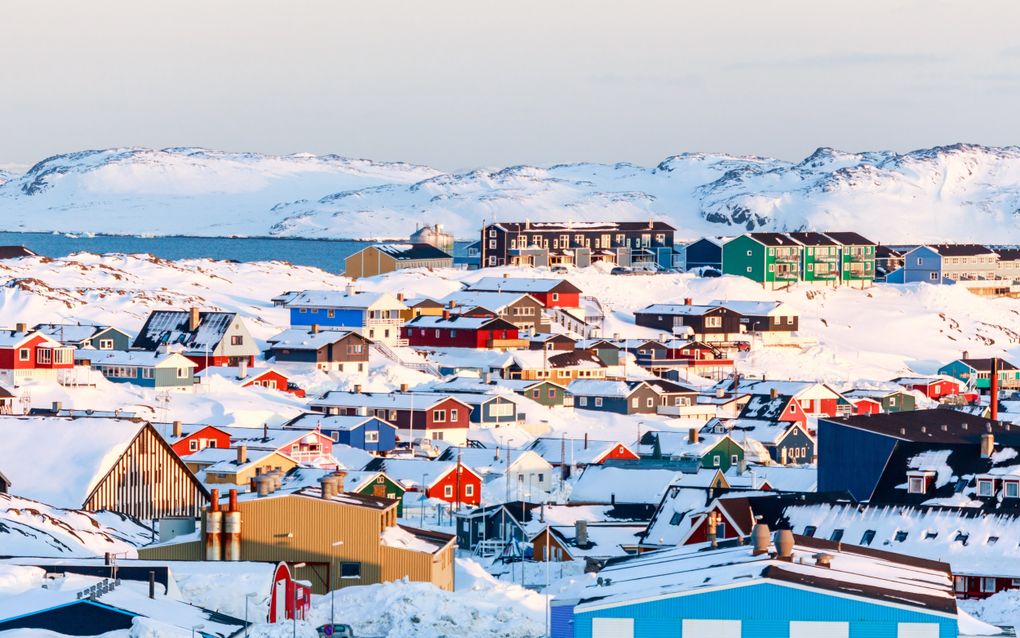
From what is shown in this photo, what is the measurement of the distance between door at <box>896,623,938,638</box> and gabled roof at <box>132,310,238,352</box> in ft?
147

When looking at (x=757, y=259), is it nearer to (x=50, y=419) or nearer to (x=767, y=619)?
(x=50, y=419)

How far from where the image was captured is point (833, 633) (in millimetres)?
19812

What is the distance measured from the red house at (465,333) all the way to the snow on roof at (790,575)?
46.1m

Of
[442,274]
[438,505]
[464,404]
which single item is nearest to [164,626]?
[438,505]

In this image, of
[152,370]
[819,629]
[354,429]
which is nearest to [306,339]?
[152,370]

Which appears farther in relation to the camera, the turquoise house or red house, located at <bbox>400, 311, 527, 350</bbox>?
red house, located at <bbox>400, 311, 527, 350</bbox>

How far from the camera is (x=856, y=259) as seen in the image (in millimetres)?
101625

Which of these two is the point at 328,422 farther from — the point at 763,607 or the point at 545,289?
the point at 545,289

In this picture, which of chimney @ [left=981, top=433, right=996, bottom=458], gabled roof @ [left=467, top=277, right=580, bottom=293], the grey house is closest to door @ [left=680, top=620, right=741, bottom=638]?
chimney @ [left=981, top=433, right=996, bottom=458]

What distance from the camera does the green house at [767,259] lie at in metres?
98.5

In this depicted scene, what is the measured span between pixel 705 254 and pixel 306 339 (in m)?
43.7

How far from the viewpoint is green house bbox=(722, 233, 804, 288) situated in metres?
98.5

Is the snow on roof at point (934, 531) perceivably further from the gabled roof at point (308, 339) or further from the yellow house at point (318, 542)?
the gabled roof at point (308, 339)

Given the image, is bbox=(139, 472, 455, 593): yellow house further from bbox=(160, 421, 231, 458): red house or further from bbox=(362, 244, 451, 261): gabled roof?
bbox=(362, 244, 451, 261): gabled roof
